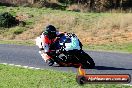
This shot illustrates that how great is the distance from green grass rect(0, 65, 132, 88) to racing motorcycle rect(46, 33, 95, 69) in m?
1.77

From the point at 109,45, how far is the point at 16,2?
26.2 m

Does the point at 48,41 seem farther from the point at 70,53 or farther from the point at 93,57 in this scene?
the point at 93,57

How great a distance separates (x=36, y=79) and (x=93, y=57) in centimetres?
636

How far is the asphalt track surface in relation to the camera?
50.3ft

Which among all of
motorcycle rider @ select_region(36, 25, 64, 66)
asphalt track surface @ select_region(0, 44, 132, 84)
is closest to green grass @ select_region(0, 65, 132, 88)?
motorcycle rider @ select_region(36, 25, 64, 66)

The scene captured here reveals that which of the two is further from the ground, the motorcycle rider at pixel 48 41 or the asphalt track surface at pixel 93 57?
the motorcycle rider at pixel 48 41

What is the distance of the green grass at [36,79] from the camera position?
11.4 meters

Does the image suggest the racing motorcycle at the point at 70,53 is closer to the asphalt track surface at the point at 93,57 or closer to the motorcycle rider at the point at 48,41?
the motorcycle rider at the point at 48,41

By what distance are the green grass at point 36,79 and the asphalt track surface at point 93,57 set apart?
1.64m

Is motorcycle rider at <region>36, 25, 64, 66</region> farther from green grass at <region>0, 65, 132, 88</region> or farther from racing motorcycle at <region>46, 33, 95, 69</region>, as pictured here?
green grass at <region>0, 65, 132, 88</region>

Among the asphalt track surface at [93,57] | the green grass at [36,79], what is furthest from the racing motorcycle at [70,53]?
the green grass at [36,79]

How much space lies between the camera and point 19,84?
11.7 metres

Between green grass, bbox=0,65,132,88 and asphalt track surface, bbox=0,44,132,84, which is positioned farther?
asphalt track surface, bbox=0,44,132,84

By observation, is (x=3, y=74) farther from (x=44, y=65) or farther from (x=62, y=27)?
(x=62, y=27)
